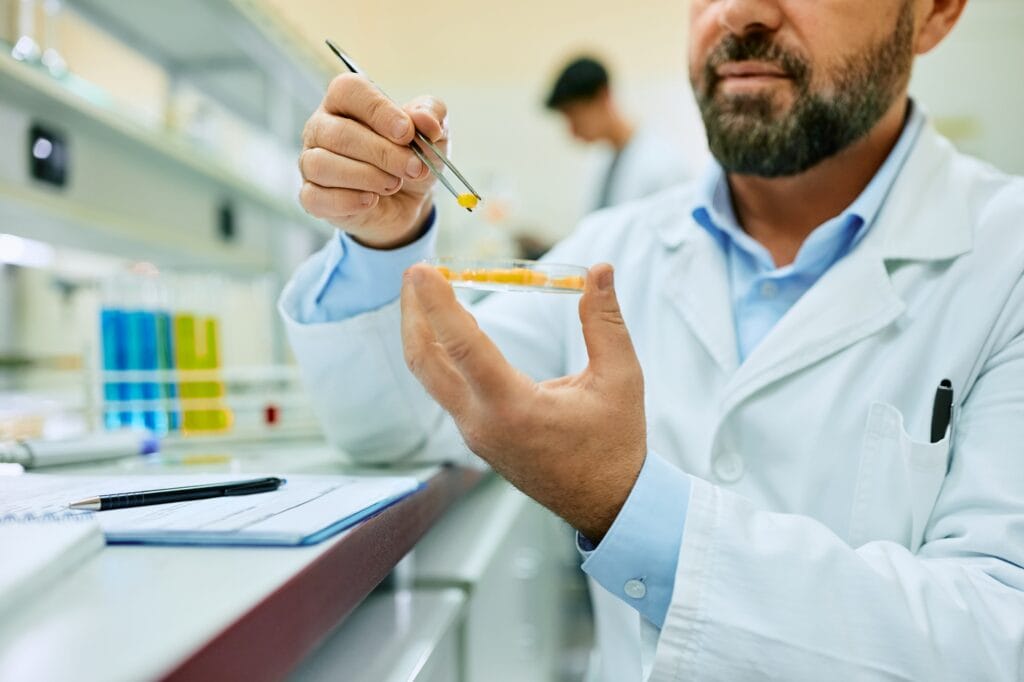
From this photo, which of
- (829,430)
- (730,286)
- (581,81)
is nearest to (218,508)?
(829,430)

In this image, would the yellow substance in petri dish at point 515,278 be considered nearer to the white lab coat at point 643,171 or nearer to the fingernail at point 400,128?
the fingernail at point 400,128

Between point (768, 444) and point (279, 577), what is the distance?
27.8 inches

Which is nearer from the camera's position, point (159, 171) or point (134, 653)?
point (134, 653)

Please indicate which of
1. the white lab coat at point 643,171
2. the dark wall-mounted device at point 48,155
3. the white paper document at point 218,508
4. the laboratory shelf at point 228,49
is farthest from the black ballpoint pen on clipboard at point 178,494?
the white lab coat at point 643,171

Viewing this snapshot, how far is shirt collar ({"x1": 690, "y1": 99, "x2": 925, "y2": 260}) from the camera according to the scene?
1111mm

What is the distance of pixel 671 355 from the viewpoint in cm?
113

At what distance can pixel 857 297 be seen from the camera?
1.02 m

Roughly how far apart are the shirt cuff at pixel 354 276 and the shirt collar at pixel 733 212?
1.61ft

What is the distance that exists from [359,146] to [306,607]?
0.51 m

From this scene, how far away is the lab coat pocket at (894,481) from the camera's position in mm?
891

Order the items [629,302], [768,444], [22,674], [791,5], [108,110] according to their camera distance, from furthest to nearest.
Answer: [108,110] → [629,302] → [791,5] → [768,444] → [22,674]

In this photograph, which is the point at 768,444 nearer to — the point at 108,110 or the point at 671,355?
the point at 671,355

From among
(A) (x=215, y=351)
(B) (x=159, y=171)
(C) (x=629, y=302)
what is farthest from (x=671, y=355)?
(B) (x=159, y=171)

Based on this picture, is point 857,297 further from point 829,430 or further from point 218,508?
point 218,508
